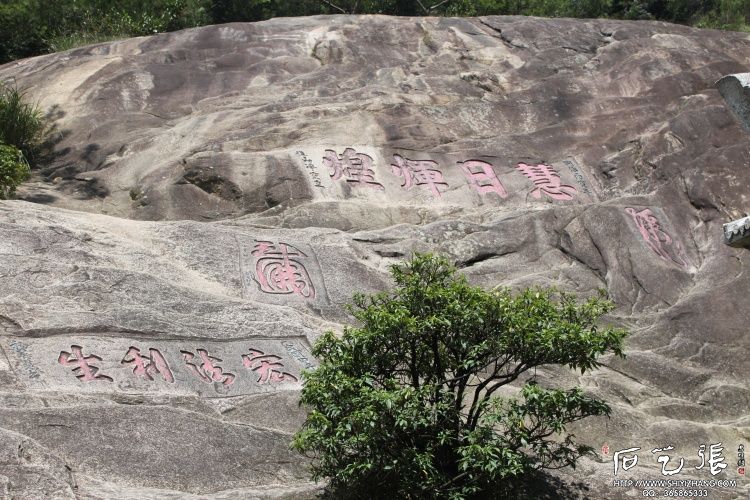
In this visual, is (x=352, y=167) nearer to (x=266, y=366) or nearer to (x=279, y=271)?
(x=279, y=271)

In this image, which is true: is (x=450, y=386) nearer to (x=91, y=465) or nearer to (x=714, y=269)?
(x=91, y=465)

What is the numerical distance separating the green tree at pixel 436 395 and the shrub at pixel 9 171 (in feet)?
19.8

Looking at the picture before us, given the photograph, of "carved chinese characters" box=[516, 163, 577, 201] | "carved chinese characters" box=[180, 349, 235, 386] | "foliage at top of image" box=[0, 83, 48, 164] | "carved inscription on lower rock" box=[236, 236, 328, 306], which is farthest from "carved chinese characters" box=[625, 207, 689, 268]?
"foliage at top of image" box=[0, 83, 48, 164]

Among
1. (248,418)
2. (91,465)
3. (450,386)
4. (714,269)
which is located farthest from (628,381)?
(91,465)

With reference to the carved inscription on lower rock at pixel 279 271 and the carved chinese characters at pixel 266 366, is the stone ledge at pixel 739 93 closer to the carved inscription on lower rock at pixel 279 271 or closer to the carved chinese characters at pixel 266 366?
the carved chinese characters at pixel 266 366

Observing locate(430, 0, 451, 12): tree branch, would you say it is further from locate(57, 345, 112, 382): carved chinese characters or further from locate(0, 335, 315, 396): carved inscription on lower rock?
locate(57, 345, 112, 382): carved chinese characters

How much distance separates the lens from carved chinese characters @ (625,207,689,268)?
12.1 meters

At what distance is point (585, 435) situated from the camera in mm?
8867

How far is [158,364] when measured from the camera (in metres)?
8.59

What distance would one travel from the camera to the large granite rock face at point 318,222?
7.88m

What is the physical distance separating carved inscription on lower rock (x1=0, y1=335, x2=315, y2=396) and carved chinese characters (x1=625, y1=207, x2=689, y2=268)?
194 inches

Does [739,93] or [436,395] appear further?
[436,395]

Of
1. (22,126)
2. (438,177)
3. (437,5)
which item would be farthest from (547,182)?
(437,5)

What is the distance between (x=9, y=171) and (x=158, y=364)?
4605 millimetres
